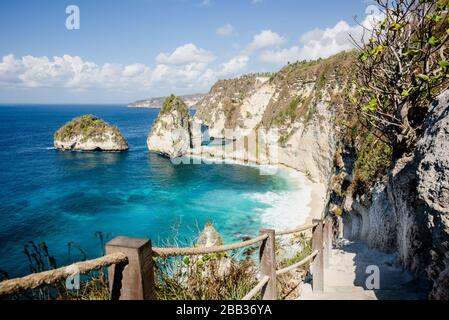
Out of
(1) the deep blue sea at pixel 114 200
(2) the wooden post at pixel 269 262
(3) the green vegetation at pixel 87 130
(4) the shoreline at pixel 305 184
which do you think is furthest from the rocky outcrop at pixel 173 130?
(2) the wooden post at pixel 269 262

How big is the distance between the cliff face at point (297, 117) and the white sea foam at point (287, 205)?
12.6 feet

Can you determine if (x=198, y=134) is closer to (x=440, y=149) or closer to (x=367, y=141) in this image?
(x=367, y=141)

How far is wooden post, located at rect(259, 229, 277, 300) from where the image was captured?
3945 mm

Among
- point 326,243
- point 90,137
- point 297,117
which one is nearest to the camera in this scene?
point 326,243

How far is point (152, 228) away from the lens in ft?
96.3

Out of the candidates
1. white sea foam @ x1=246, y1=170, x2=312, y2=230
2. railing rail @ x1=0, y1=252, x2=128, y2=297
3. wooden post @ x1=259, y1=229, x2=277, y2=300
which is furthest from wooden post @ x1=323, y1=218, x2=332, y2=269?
white sea foam @ x1=246, y1=170, x2=312, y2=230

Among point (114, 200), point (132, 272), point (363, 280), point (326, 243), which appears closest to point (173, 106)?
point (114, 200)

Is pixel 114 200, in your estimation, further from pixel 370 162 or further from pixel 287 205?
pixel 370 162

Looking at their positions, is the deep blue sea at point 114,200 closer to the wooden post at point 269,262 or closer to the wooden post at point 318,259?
the wooden post at point 318,259

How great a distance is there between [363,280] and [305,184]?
3539cm

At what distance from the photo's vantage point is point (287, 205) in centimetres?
3328

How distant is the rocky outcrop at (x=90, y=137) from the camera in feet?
219

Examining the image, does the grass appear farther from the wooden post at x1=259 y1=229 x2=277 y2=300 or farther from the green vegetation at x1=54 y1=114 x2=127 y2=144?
the green vegetation at x1=54 y1=114 x2=127 y2=144
